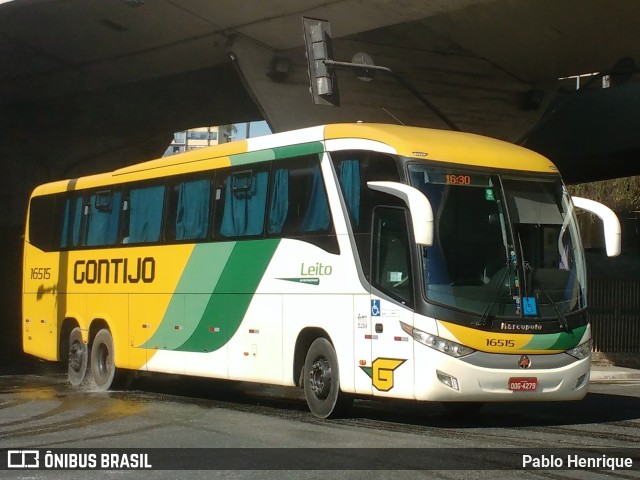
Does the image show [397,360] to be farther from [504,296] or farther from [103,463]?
[103,463]

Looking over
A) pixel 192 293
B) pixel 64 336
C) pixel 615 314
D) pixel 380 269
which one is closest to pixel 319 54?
pixel 192 293

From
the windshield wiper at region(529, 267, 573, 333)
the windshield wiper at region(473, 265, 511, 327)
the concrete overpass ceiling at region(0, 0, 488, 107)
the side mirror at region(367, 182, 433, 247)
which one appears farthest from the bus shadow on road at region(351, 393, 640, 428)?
the concrete overpass ceiling at region(0, 0, 488, 107)

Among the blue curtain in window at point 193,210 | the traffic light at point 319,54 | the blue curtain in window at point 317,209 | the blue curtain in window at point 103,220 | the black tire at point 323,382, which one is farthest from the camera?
the blue curtain in window at point 103,220

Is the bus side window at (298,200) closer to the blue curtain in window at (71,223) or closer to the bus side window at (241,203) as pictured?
the bus side window at (241,203)

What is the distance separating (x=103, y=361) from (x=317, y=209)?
6580 millimetres

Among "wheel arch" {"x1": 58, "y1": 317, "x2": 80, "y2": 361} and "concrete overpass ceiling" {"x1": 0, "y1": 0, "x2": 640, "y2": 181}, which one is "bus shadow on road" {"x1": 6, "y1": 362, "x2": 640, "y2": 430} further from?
"concrete overpass ceiling" {"x1": 0, "y1": 0, "x2": 640, "y2": 181}

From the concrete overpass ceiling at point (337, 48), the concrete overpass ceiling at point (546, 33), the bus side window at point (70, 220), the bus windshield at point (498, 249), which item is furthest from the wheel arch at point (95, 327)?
the concrete overpass ceiling at point (546, 33)

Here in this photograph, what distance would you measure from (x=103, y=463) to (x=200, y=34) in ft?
61.7

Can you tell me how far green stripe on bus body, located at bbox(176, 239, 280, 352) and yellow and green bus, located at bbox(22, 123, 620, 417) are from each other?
3 centimetres

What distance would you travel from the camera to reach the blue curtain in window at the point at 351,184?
1346 cm

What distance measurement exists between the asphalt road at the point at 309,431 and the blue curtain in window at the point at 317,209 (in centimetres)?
227

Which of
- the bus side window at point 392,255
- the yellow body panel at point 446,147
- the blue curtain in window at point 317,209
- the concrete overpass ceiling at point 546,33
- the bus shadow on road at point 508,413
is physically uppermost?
the concrete overpass ceiling at point 546,33

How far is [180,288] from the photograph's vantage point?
55.6 ft

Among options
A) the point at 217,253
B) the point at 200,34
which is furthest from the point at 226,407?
the point at 200,34
